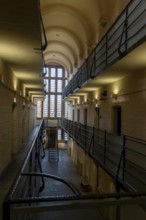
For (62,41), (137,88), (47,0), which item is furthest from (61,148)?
(137,88)

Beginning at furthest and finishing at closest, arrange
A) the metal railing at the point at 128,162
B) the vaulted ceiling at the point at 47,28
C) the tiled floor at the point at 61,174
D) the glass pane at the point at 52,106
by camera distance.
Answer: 1. the glass pane at the point at 52,106
2. the tiled floor at the point at 61,174
3. the metal railing at the point at 128,162
4. the vaulted ceiling at the point at 47,28

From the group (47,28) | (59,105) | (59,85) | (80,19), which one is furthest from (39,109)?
(80,19)

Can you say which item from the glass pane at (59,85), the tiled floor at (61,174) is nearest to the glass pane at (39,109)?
the glass pane at (59,85)

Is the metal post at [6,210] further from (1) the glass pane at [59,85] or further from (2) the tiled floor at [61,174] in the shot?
(1) the glass pane at [59,85]

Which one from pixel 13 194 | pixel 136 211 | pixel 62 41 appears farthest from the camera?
pixel 62 41

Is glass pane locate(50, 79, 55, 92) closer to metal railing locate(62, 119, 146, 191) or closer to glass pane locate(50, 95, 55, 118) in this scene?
glass pane locate(50, 95, 55, 118)

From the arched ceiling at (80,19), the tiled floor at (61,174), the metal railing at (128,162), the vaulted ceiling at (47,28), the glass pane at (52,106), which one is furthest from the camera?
the glass pane at (52,106)

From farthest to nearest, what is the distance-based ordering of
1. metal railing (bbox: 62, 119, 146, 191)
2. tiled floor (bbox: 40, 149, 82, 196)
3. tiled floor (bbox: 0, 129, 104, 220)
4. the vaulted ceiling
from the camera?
1. tiled floor (bbox: 40, 149, 82, 196)
2. tiled floor (bbox: 0, 129, 104, 220)
3. metal railing (bbox: 62, 119, 146, 191)
4. the vaulted ceiling

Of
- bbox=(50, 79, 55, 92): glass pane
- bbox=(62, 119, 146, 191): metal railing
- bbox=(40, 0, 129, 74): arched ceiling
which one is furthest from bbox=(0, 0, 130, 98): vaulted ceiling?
bbox=(50, 79, 55, 92): glass pane

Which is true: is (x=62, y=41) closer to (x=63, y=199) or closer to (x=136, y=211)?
(x=136, y=211)

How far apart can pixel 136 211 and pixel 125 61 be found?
10.5 feet

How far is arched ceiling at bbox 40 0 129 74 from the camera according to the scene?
29.4 feet

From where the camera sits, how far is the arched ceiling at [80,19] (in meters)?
8.96

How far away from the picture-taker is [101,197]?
1407 mm
